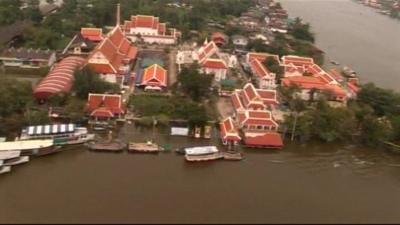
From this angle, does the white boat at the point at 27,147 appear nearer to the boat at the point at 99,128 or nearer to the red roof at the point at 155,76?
the boat at the point at 99,128

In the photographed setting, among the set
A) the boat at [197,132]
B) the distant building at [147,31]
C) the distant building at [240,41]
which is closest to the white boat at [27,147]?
the boat at [197,132]

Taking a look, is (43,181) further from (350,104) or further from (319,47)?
(319,47)

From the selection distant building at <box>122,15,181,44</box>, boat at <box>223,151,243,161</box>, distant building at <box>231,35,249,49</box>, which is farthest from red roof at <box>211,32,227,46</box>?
boat at <box>223,151,243,161</box>

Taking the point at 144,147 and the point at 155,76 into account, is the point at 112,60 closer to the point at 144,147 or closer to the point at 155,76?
the point at 155,76

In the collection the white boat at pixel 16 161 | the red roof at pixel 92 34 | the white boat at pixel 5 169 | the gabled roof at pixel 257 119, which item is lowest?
the white boat at pixel 5 169

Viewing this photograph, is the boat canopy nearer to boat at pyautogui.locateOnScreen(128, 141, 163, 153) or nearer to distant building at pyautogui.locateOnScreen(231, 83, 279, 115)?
boat at pyautogui.locateOnScreen(128, 141, 163, 153)

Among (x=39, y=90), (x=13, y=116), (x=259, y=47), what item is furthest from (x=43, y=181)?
(x=259, y=47)
